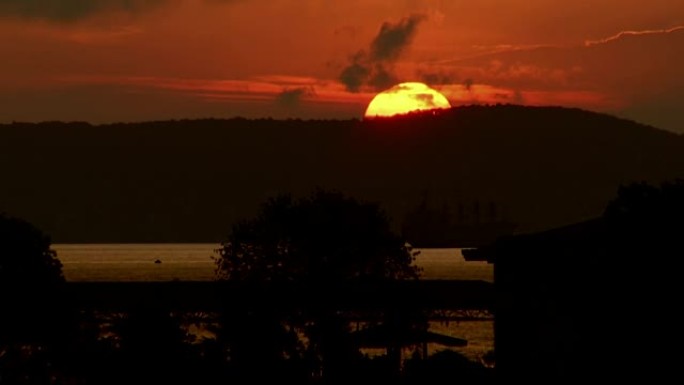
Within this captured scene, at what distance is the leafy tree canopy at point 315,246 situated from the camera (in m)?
76.4

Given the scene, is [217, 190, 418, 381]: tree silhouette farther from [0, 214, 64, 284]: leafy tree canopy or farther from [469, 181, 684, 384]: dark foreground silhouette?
[469, 181, 684, 384]: dark foreground silhouette

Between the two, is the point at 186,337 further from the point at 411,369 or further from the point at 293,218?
the point at 293,218

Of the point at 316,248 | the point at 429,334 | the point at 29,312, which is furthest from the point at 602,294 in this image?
the point at 316,248

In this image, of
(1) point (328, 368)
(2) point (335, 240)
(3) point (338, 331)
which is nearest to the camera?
(1) point (328, 368)

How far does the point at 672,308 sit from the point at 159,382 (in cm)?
1579

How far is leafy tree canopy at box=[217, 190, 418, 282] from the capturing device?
76.4 metres

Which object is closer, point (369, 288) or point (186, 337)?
point (186, 337)

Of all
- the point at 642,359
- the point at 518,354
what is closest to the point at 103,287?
the point at 518,354

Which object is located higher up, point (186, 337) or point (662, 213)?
point (662, 213)

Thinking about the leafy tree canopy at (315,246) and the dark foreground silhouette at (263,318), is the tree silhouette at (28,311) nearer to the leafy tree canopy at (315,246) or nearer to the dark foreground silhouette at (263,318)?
the dark foreground silhouette at (263,318)

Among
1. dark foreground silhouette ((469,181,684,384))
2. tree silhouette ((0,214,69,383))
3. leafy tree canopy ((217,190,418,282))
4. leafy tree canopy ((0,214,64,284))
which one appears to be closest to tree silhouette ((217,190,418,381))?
leafy tree canopy ((217,190,418,282))

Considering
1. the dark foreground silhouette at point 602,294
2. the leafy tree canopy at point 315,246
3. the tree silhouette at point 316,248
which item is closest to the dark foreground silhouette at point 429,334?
the dark foreground silhouette at point 602,294

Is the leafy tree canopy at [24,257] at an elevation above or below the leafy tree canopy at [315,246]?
below

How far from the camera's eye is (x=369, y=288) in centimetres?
7869
